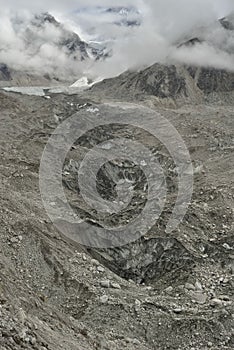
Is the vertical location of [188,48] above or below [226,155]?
above

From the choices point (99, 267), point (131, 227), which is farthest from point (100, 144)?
point (99, 267)

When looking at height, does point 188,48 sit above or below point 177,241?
above

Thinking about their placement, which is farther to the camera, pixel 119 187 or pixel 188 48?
pixel 188 48

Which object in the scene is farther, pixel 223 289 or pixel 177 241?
pixel 177 241

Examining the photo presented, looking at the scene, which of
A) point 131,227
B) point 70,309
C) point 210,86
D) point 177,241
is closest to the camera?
point 70,309

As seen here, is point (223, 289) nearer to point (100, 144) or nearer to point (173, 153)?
point (173, 153)

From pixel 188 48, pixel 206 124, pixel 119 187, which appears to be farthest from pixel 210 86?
pixel 119 187

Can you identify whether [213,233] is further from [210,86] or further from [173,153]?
[210,86]

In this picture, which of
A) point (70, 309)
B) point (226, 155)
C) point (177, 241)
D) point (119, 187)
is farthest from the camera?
point (226, 155)

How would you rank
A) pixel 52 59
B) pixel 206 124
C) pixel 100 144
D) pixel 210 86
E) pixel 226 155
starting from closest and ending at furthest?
1. pixel 226 155
2. pixel 100 144
3. pixel 206 124
4. pixel 210 86
5. pixel 52 59
